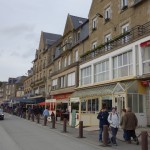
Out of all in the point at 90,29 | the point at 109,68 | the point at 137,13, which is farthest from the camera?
the point at 90,29

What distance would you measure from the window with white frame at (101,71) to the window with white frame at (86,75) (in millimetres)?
1468

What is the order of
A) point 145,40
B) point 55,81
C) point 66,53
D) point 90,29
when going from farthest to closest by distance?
point 55,81 < point 66,53 < point 90,29 < point 145,40

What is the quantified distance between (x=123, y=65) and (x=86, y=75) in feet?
26.0

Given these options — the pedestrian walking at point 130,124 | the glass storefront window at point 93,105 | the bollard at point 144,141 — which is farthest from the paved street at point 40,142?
the glass storefront window at point 93,105

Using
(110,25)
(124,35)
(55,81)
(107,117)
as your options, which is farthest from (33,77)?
(107,117)

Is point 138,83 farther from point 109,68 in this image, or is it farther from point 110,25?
point 110,25

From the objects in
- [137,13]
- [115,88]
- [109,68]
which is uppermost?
[137,13]

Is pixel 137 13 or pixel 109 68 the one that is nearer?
pixel 137 13

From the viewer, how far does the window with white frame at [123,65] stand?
21.5 meters

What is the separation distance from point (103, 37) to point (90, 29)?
13.4ft

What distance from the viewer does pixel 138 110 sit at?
20172mm

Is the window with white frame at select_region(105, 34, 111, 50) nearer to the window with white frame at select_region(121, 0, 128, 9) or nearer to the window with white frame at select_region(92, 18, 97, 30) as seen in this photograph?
the window with white frame at select_region(121, 0, 128, 9)

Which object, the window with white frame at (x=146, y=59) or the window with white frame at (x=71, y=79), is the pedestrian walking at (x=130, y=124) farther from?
the window with white frame at (x=71, y=79)

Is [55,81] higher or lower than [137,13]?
lower
